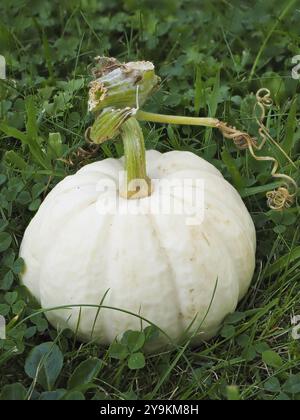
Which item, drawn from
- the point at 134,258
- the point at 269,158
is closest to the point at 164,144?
the point at 269,158

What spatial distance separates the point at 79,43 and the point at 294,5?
2.92 ft

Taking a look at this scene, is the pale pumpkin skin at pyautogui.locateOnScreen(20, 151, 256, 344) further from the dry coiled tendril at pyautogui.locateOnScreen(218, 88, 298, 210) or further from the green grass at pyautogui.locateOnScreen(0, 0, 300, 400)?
the dry coiled tendril at pyautogui.locateOnScreen(218, 88, 298, 210)

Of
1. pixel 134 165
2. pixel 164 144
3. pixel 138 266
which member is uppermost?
pixel 134 165

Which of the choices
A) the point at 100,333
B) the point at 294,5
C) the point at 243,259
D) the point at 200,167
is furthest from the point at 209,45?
the point at 100,333

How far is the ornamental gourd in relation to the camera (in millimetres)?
1926

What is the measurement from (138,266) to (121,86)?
50cm

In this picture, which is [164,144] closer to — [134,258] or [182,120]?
[182,120]

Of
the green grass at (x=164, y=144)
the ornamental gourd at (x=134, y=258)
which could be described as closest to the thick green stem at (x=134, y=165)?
the ornamental gourd at (x=134, y=258)

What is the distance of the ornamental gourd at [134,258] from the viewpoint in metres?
1.93

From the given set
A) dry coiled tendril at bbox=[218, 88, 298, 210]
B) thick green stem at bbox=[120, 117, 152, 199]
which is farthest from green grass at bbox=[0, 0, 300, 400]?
thick green stem at bbox=[120, 117, 152, 199]

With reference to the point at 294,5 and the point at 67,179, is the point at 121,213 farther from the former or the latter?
the point at 294,5

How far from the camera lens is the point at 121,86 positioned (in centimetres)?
207

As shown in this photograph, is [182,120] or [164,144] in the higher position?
[182,120]

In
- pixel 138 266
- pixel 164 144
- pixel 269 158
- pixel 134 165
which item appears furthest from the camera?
pixel 164 144
